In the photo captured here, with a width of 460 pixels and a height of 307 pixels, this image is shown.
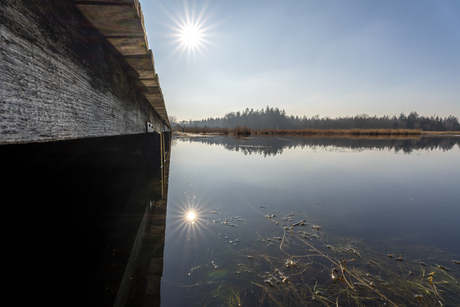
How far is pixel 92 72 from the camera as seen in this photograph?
4.49 feet

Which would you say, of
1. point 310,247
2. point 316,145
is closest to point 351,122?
point 316,145

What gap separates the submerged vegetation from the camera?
1.67m

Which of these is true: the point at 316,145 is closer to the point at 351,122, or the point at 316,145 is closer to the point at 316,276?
the point at 316,276

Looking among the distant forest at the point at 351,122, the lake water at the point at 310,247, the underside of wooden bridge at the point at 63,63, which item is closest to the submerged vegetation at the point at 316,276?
the lake water at the point at 310,247

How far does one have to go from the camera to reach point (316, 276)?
6.29ft

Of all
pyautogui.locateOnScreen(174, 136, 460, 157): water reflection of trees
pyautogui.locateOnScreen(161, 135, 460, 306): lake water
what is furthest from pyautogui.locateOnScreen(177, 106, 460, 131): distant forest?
pyautogui.locateOnScreen(161, 135, 460, 306): lake water

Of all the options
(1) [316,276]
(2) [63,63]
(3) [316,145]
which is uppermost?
(2) [63,63]

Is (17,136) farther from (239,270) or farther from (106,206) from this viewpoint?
(106,206)

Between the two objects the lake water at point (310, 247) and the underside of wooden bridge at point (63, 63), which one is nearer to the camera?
the underside of wooden bridge at point (63, 63)

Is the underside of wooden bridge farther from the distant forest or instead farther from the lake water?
the distant forest

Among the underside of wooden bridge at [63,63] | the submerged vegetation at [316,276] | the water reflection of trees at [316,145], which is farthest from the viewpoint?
the water reflection of trees at [316,145]

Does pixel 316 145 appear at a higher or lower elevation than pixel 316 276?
higher

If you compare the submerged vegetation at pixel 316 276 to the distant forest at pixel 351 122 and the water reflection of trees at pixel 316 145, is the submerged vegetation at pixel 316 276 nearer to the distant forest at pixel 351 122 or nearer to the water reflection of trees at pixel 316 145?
the water reflection of trees at pixel 316 145

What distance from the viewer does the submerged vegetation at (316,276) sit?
1.67 metres
